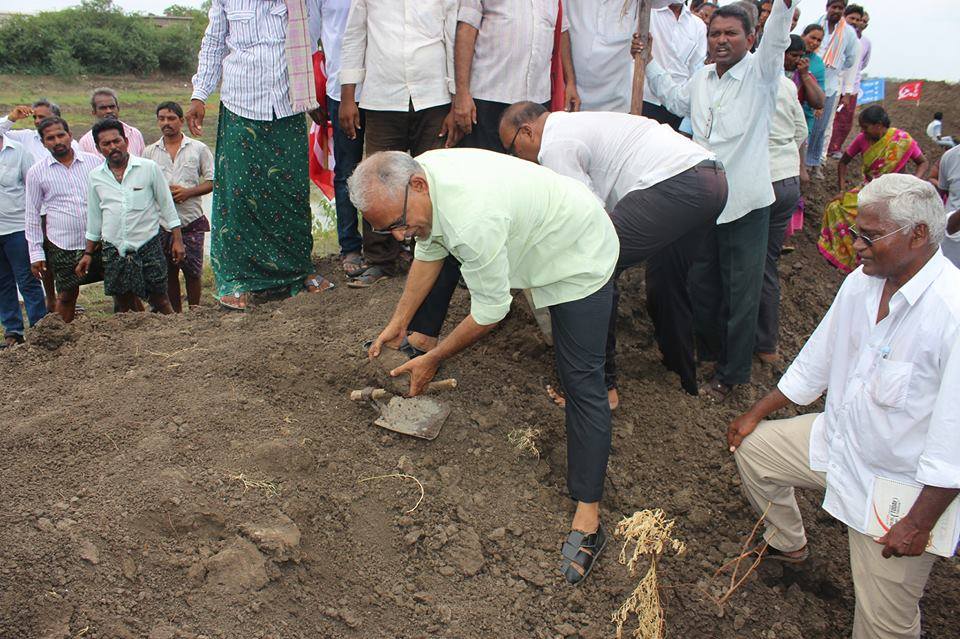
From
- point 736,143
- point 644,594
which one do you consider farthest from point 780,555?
point 736,143

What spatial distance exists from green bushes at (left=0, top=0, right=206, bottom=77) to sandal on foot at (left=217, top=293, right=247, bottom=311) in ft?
91.6

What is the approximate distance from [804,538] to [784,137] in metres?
2.50

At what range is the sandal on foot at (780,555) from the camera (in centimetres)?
338

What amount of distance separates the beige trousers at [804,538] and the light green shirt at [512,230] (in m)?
1.02

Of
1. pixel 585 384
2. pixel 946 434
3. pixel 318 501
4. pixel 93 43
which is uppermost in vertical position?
pixel 93 43

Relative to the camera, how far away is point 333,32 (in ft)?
15.3

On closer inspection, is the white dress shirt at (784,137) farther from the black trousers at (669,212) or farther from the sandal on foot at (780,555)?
the sandal on foot at (780,555)

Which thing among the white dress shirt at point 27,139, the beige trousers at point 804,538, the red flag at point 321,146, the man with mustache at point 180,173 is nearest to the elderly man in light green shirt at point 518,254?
the beige trousers at point 804,538

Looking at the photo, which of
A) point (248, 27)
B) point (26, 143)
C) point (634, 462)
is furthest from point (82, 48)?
point (634, 462)

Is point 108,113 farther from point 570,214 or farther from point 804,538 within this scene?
point 804,538

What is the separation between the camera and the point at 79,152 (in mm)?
5461

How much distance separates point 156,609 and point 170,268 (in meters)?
3.88

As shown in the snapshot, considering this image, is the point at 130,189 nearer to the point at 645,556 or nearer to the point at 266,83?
the point at 266,83

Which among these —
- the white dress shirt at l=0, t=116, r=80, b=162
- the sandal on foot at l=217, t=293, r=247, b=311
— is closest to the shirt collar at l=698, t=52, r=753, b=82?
the sandal on foot at l=217, t=293, r=247, b=311
